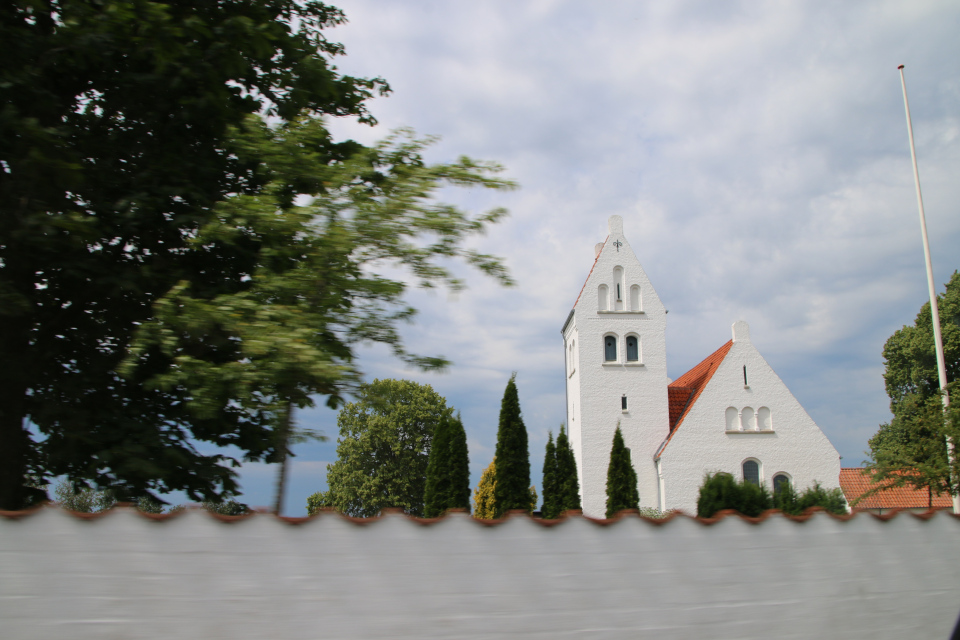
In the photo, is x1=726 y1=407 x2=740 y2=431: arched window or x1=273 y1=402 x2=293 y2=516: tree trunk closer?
x1=273 y1=402 x2=293 y2=516: tree trunk

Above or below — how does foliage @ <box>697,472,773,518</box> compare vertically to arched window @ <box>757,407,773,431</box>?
below

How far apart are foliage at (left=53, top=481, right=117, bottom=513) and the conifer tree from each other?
23586mm

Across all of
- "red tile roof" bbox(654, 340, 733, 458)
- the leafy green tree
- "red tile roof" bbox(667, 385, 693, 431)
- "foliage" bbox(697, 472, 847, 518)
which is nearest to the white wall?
the leafy green tree

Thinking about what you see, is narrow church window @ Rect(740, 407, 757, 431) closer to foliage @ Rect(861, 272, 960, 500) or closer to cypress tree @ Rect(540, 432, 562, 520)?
foliage @ Rect(861, 272, 960, 500)

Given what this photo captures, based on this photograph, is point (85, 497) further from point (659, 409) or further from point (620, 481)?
point (659, 409)

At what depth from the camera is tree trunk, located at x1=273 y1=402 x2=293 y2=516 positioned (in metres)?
6.14

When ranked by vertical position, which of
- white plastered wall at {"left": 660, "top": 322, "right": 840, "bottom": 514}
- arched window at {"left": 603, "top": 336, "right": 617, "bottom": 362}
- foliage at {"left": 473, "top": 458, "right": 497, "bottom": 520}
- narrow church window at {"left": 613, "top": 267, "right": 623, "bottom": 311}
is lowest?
foliage at {"left": 473, "top": 458, "right": 497, "bottom": 520}

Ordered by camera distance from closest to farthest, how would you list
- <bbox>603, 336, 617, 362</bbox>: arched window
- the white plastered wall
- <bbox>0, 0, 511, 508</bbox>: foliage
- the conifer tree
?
<bbox>0, 0, 511, 508</bbox>: foliage < the conifer tree < the white plastered wall < <bbox>603, 336, 617, 362</bbox>: arched window

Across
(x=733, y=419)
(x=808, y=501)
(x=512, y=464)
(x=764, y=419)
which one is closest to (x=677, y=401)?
(x=733, y=419)

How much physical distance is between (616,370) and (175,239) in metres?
28.3

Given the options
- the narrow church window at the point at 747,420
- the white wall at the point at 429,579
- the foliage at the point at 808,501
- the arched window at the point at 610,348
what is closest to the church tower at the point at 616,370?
the arched window at the point at 610,348

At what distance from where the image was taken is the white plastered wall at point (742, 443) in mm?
30266

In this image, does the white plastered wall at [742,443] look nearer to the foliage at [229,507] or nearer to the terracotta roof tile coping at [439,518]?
the foliage at [229,507]

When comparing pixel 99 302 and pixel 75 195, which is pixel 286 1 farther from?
pixel 99 302
